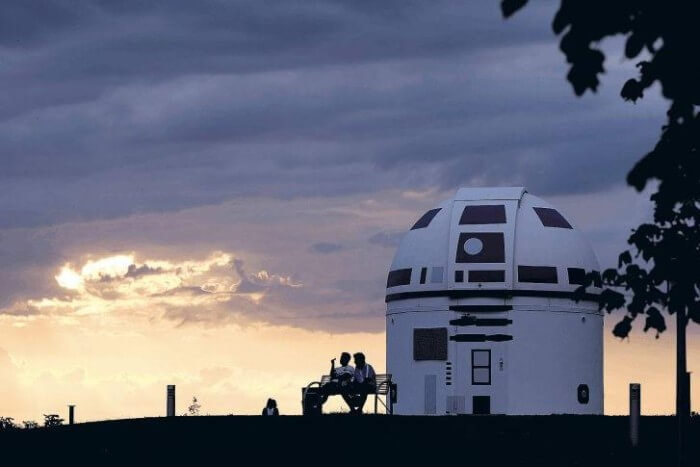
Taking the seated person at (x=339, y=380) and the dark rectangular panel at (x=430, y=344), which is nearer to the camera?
the seated person at (x=339, y=380)

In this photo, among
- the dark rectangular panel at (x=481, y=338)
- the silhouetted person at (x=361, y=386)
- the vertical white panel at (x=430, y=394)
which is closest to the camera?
the silhouetted person at (x=361, y=386)

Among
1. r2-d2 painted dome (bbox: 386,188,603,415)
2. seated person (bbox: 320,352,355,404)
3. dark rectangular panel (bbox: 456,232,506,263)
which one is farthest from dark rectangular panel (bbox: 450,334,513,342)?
seated person (bbox: 320,352,355,404)

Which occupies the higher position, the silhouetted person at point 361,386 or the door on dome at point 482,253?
the door on dome at point 482,253

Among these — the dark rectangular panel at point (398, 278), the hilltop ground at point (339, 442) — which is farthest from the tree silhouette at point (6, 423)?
the dark rectangular panel at point (398, 278)

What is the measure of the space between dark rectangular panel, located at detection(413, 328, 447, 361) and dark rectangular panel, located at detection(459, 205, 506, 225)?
3774mm

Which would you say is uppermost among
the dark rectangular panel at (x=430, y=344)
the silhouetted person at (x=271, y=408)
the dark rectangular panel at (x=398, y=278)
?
the dark rectangular panel at (x=398, y=278)

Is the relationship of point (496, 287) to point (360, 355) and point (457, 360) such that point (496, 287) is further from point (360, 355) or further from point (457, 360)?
point (360, 355)

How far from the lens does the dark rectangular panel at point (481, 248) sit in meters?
48.0

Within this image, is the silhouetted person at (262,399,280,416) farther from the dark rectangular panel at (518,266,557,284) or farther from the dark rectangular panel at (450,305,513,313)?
the dark rectangular panel at (518,266,557,284)

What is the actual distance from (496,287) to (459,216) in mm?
2872

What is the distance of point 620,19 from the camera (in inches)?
496

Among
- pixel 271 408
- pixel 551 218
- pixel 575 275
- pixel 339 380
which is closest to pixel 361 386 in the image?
pixel 339 380

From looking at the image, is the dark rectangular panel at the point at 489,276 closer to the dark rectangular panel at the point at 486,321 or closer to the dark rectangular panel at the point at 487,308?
the dark rectangular panel at the point at 487,308

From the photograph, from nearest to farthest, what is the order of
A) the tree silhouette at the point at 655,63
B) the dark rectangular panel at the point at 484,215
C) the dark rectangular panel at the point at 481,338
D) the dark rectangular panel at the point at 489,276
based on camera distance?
the tree silhouette at the point at 655,63 < the dark rectangular panel at the point at 489,276 < the dark rectangular panel at the point at 481,338 < the dark rectangular panel at the point at 484,215
